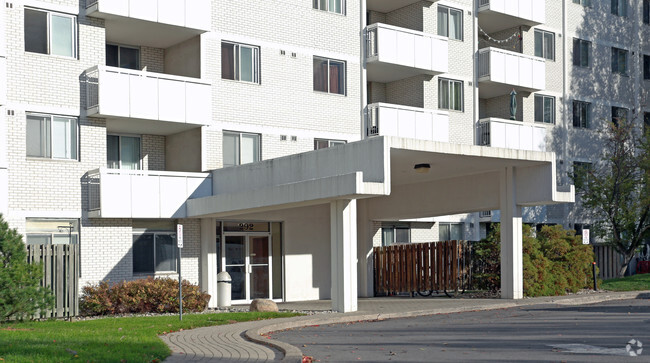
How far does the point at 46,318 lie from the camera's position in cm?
2338

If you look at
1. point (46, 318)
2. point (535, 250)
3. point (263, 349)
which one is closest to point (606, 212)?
point (535, 250)

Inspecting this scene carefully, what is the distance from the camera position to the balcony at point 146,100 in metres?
26.2

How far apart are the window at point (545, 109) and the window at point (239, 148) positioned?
15.8 meters

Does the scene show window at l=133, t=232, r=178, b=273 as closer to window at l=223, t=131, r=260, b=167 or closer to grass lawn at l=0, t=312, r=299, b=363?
window at l=223, t=131, r=260, b=167

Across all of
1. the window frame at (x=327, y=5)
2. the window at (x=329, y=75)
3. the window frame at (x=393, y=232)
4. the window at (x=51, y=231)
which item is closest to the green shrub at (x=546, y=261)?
the window frame at (x=393, y=232)

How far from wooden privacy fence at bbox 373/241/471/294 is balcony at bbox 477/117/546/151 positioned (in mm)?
7411

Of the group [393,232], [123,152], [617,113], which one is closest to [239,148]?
[123,152]

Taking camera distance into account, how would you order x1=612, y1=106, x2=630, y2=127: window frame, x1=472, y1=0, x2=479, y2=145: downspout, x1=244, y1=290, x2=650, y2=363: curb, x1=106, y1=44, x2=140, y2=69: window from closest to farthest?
x1=244, y1=290, x2=650, y2=363: curb
x1=106, y1=44, x2=140, y2=69: window
x1=472, y1=0, x2=479, y2=145: downspout
x1=612, y1=106, x2=630, y2=127: window frame

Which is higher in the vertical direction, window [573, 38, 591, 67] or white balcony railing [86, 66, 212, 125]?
window [573, 38, 591, 67]

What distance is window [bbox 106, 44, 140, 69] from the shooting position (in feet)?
94.6

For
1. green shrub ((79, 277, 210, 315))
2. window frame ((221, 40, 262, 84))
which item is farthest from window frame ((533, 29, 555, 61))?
green shrub ((79, 277, 210, 315))

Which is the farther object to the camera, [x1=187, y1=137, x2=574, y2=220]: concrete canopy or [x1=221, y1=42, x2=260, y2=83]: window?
[x1=221, y1=42, x2=260, y2=83]: window

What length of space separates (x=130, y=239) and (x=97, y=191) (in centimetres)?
183

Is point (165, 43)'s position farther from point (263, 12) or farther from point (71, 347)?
point (71, 347)
